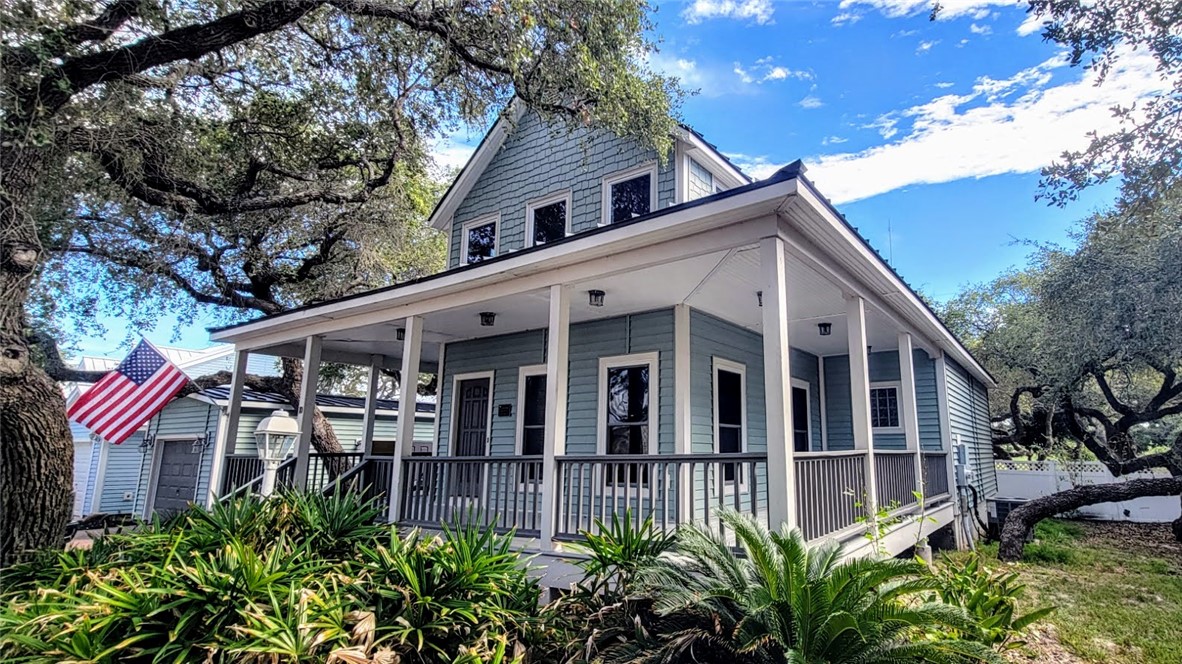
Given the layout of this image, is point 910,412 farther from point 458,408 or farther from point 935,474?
point 458,408

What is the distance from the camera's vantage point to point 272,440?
582cm

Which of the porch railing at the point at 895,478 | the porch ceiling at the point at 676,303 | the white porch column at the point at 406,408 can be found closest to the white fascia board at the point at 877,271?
the porch ceiling at the point at 676,303

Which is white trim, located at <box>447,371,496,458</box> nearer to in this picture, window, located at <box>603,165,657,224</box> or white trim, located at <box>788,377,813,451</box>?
window, located at <box>603,165,657,224</box>

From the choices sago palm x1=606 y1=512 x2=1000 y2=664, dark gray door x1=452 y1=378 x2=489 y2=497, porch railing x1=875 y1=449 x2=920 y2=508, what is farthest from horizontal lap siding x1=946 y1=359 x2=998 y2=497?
sago palm x1=606 y1=512 x2=1000 y2=664

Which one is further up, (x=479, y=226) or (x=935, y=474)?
(x=479, y=226)

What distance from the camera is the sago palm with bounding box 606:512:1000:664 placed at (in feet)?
9.98

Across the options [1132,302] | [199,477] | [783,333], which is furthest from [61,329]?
[1132,302]

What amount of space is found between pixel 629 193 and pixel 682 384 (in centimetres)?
349

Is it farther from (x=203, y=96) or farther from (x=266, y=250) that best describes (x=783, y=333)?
(x=266, y=250)

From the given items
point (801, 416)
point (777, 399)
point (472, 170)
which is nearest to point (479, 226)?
point (472, 170)

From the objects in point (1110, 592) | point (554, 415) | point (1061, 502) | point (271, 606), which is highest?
point (554, 415)

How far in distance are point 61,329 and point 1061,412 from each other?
85.9ft

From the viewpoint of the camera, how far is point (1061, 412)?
16953mm

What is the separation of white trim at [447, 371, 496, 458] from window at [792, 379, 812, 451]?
206 inches
